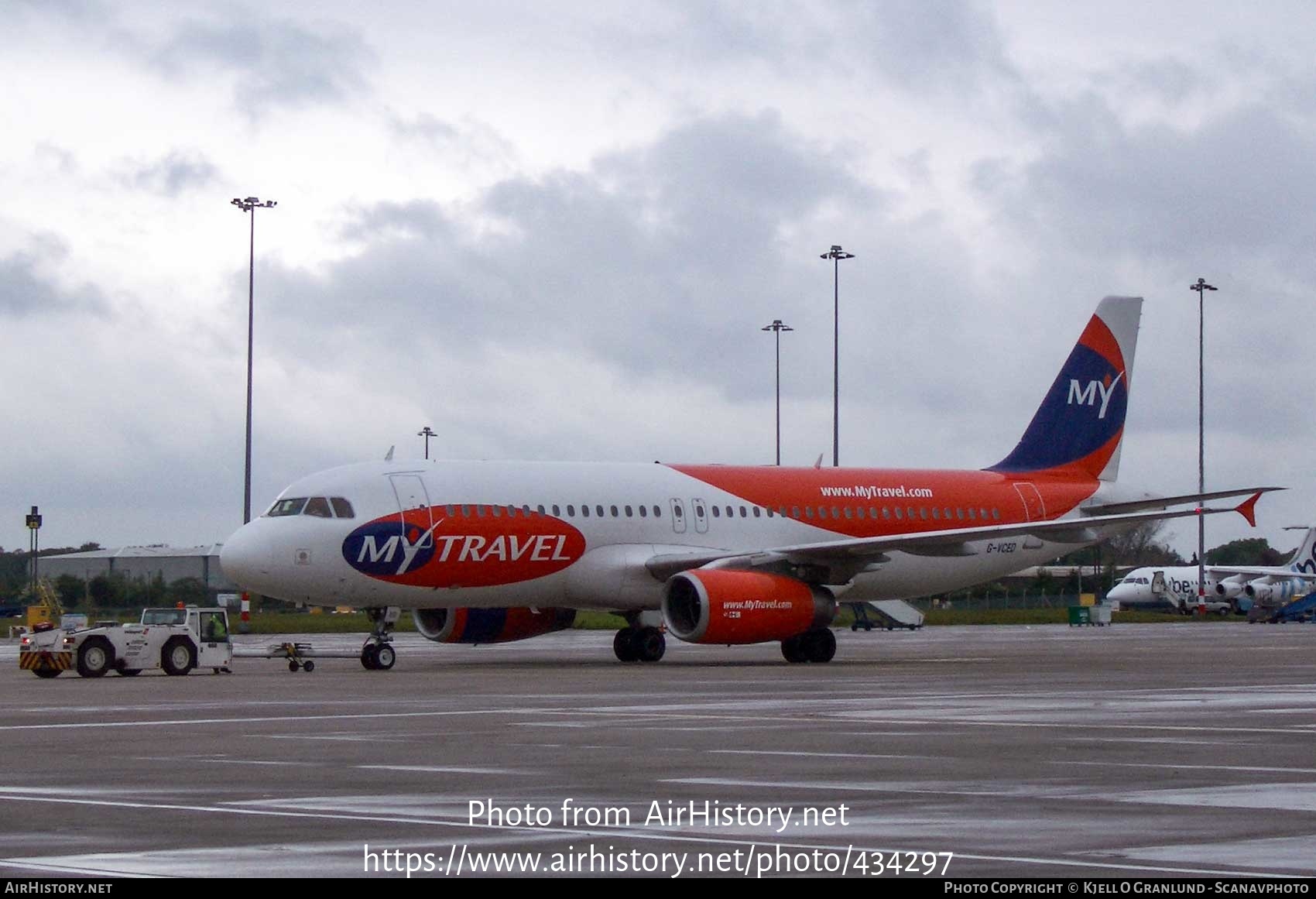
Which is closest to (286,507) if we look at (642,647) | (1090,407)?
(642,647)

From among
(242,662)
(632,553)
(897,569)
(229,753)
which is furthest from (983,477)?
(229,753)

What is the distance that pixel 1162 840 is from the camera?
400 inches

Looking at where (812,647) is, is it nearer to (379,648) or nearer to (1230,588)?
(379,648)

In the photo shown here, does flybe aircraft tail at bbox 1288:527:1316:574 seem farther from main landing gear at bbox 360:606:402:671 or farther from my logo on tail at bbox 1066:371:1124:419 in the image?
main landing gear at bbox 360:606:402:671

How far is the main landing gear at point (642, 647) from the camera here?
40.4 m

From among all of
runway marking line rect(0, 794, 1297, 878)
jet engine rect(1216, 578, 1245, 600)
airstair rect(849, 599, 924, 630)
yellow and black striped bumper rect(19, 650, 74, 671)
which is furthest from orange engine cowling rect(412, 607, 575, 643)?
jet engine rect(1216, 578, 1245, 600)

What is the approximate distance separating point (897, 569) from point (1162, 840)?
107 ft

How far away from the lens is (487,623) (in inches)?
1622

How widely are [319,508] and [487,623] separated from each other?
5.91 metres

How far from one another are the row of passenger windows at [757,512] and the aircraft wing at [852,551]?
1035mm

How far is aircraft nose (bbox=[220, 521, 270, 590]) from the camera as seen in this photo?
118 feet

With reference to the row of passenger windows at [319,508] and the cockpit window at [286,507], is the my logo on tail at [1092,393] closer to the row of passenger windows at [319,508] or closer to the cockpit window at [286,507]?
the row of passenger windows at [319,508]

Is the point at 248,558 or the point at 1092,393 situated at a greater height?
the point at 1092,393
